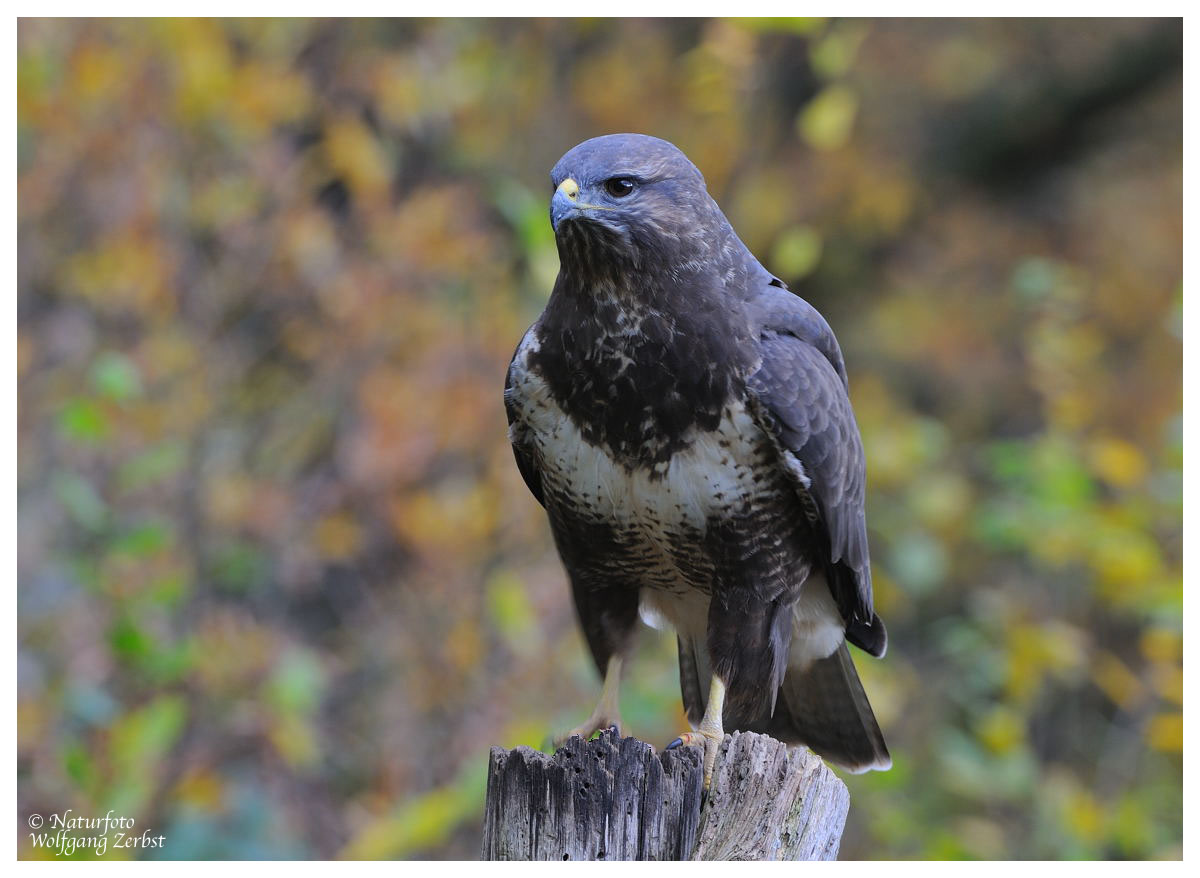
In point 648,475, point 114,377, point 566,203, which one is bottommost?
point 648,475

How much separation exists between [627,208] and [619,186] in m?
0.05

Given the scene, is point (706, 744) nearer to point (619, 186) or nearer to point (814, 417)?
point (814, 417)

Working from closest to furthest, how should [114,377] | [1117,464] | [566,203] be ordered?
[566,203]
[114,377]
[1117,464]

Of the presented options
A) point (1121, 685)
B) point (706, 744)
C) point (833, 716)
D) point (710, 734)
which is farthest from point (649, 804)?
point (1121, 685)

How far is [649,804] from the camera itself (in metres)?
2.82

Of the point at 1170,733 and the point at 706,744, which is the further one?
the point at 1170,733

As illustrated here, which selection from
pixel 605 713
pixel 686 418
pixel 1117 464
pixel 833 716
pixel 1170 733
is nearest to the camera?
pixel 686 418

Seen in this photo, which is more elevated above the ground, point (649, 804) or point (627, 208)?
point (627, 208)

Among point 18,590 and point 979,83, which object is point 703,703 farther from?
point 979,83

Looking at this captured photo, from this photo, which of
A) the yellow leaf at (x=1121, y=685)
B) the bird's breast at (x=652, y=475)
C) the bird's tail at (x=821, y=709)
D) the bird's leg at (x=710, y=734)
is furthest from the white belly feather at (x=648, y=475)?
the yellow leaf at (x=1121, y=685)

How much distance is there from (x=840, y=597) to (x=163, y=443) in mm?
2964

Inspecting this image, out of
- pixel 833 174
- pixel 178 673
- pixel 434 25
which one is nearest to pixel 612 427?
pixel 178 673

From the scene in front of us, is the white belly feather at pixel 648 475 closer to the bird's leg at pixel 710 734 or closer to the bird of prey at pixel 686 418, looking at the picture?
the bird of prey at pixel 686 418

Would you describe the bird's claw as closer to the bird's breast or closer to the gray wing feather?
the bird's breast
